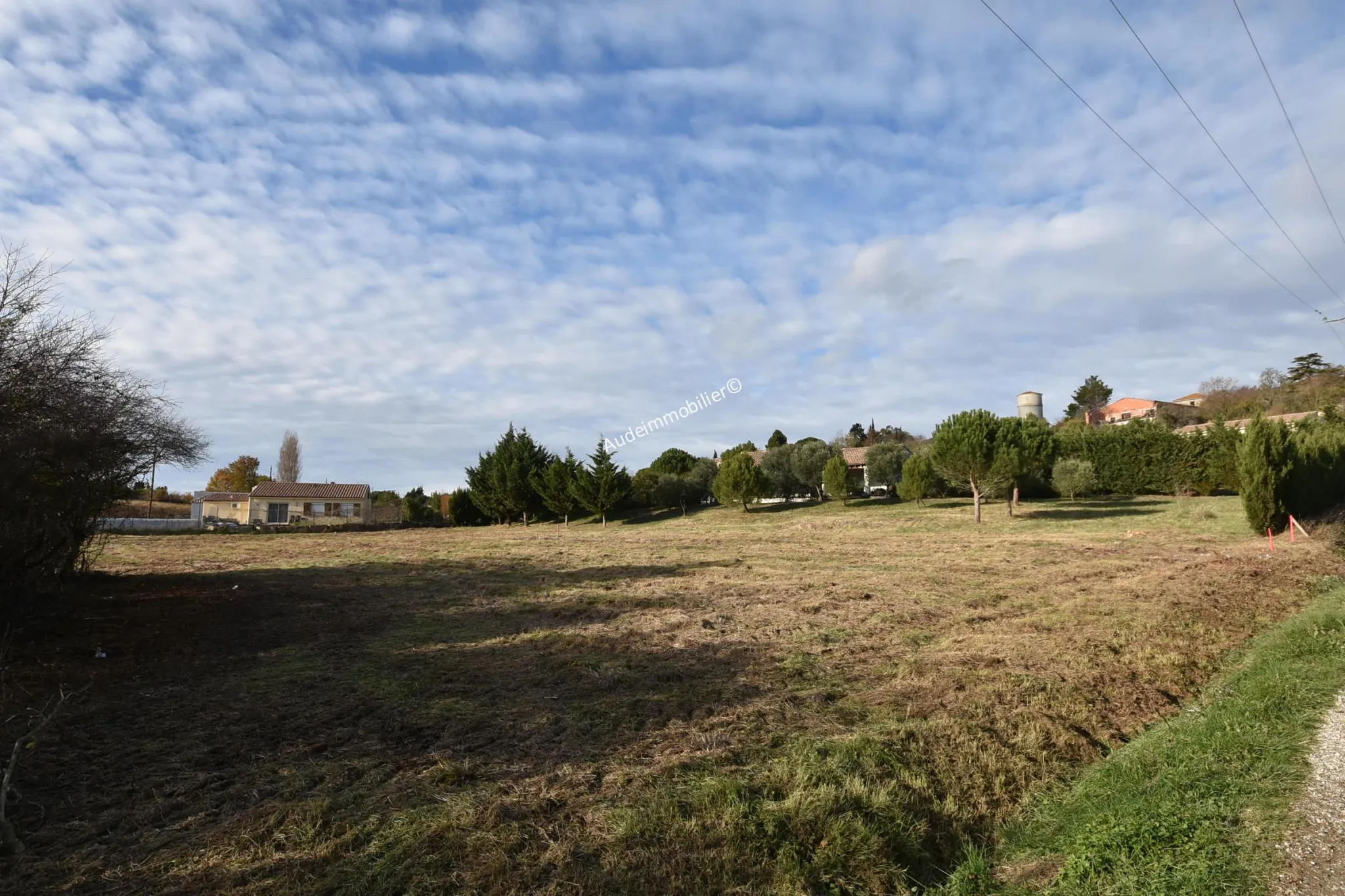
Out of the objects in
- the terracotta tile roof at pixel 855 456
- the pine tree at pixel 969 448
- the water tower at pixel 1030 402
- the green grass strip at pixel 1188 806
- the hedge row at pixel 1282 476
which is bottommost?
the green grass strip at pixel 1188 806

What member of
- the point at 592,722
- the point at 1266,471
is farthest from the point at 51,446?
Answer: the point at 1266,471

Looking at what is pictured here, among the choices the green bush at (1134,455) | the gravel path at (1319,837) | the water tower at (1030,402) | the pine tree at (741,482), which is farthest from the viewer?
the water tower at (1030,402)

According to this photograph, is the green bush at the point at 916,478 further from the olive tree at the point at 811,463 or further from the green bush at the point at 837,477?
the olive tree at the point at 811,463

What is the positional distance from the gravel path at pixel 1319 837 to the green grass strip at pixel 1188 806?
0.21 ft

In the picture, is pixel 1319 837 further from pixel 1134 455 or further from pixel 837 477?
pixel 1134 455

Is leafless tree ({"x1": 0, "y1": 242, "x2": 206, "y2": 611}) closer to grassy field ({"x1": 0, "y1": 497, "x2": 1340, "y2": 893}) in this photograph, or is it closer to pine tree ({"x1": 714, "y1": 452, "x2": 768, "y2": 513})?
grassy field ({"x1": 0, "y1": 497, "x2": 1340, "y2": 893})

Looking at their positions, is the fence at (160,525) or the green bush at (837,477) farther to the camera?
the green bush at (837,477)

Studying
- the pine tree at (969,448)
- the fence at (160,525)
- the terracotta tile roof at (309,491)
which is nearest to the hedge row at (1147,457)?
the pine tree at (969,448)

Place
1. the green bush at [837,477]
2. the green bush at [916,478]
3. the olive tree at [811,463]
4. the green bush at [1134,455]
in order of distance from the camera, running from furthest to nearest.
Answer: the olive tree at [811,463] < the green bush at [837,477] < the green bush at [1134,455] < the green bush at [916,478]

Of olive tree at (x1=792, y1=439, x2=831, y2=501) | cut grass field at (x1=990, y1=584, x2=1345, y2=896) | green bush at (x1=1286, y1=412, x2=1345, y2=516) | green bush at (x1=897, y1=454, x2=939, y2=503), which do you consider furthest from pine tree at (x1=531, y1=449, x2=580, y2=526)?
cut grass field at (x1=990, y1=584, x2=1345, y2=896)

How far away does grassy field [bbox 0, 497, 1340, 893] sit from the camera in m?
3.53

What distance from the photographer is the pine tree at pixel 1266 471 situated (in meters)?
18.1

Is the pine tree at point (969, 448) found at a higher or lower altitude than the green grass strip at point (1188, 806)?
higher

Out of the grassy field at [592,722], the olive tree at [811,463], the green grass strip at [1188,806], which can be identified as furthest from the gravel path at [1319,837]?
the olive tree at [811,463]
